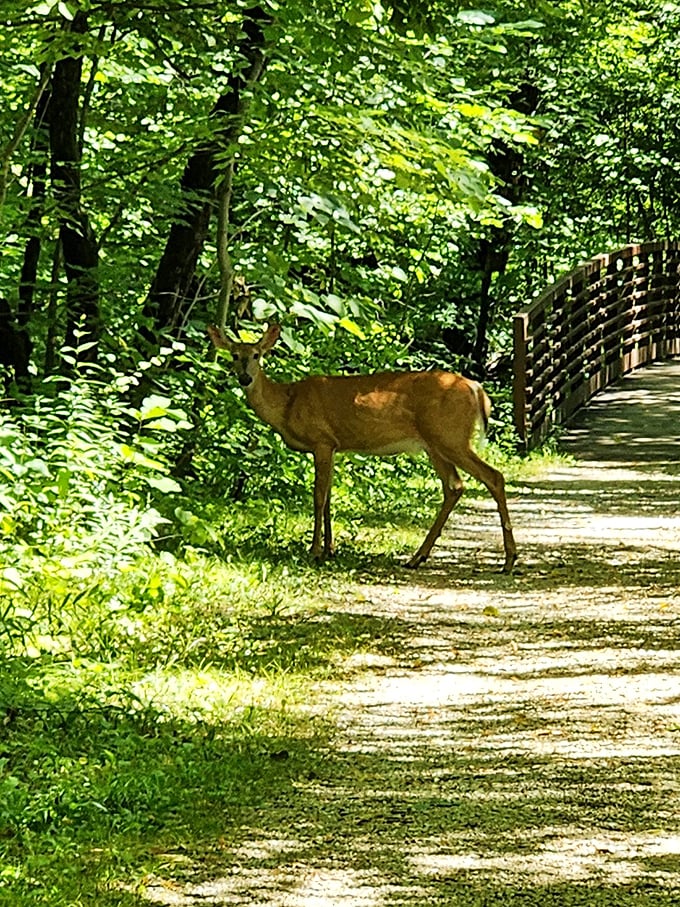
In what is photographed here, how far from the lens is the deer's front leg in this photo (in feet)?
33.4

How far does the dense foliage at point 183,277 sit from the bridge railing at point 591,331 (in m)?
0.73

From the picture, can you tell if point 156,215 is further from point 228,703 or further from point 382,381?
point 228,703

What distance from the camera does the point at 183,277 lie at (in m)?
11.6

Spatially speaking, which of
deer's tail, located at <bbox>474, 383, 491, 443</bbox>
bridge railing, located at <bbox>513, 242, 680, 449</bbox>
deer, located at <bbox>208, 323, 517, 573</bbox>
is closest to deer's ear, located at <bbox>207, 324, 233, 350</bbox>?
deer, located at <bbox>208, 323, 517, 573</bbox>

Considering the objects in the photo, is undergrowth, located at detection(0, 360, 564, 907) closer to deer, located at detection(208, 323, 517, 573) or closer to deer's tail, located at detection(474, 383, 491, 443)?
deer, located at detection(208, 323, 517, 573)

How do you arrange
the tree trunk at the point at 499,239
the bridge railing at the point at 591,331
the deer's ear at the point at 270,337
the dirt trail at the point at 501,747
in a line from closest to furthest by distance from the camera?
1. the dirt trail at the point at 501,747
2. the deer's ear at the point at 270,337
3. the bridge railing at the point at 591,331
4. the tree trunk at the point at 499,239

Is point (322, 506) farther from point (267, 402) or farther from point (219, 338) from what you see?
point (219, 338)

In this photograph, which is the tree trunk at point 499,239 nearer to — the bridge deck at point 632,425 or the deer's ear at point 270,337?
the bridge deck at point 632,425

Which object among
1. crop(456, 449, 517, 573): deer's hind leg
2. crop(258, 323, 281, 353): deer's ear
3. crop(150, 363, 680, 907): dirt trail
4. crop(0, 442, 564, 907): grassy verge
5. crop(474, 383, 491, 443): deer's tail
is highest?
crop(258, 323, 281, 353): deer's ear

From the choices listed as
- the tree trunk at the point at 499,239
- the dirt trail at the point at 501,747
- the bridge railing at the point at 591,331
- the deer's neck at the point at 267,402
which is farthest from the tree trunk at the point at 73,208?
the tree trunk at the point at 499,239

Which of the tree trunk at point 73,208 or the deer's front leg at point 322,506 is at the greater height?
the tree trunk at point 73,208

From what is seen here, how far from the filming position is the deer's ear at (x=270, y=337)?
10477 millimetres

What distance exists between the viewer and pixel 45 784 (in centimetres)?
550

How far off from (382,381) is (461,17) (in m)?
2.32
